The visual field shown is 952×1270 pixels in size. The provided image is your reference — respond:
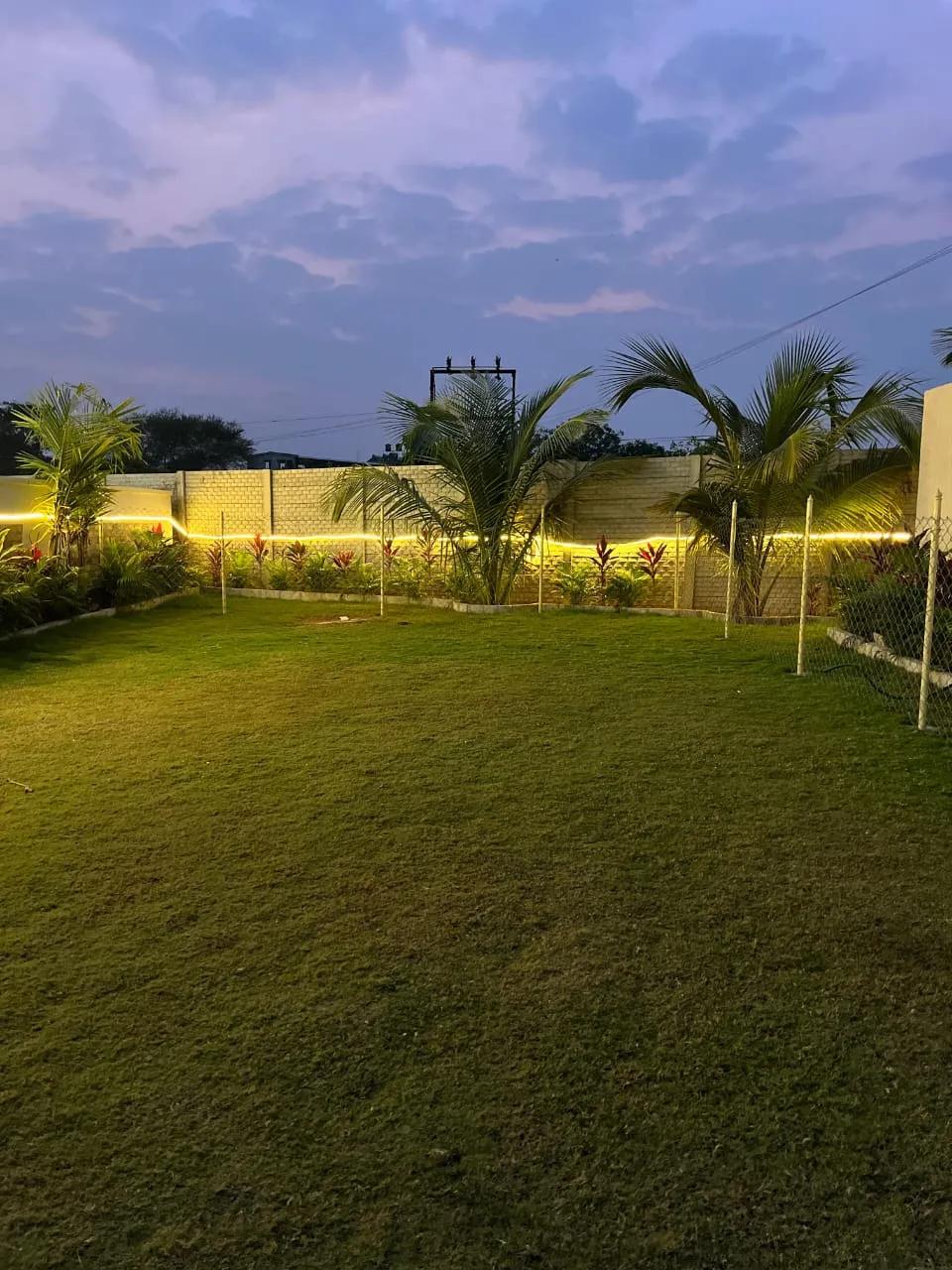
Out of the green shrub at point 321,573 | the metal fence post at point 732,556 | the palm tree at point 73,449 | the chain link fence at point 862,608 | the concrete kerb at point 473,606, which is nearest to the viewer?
the chain link fence at point 862,608

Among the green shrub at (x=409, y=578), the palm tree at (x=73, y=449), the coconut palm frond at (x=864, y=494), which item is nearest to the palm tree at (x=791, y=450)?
→ the coconut palm frond at (x=864, y=494)

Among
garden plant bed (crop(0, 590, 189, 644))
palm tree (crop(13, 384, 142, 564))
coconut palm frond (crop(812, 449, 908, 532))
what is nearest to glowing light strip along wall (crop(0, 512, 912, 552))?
coconut palm frond (crop(812, 449, 908, 532))

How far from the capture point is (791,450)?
1021cm

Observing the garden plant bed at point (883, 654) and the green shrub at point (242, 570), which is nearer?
the garden plant bed at point (883, 654)

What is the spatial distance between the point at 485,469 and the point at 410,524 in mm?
2314

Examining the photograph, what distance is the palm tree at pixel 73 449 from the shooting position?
11.7 m

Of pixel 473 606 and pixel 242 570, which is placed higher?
pixel 242 570

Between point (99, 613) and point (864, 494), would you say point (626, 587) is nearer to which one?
point (864, 494)

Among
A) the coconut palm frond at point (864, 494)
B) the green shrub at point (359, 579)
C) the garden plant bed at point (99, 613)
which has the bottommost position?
the garden plant bed at point (99, 613)

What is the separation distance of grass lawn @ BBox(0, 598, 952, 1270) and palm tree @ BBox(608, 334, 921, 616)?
5815mm

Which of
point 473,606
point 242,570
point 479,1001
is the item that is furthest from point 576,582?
point 479,1001

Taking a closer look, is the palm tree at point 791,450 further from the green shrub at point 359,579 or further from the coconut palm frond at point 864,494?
the green shrub at point 359,579

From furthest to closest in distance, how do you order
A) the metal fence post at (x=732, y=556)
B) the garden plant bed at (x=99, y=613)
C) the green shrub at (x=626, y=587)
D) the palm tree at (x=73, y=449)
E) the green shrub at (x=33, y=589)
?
the green shrub at (x=626, y=587)
the palm tree at (x=73, y=449)
the metal fence post at (x=732, y=556)
the garden plant bed at (x=99, y=613)
the green shrub at (x=33, y=589)

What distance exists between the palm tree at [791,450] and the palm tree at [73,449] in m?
6.73
